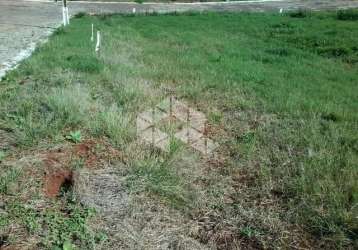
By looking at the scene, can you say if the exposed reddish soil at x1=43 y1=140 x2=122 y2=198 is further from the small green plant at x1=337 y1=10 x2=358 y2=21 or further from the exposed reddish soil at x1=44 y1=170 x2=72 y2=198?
the small green plant at x1=337 y1=10 x2=358 y2=21

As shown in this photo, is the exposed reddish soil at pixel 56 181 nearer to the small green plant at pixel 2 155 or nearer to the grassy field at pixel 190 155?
the grassy field at pixel 190 155

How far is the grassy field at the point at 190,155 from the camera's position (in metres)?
3.44

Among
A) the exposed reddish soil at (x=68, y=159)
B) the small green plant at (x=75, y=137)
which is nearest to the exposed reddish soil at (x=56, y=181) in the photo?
the exposed reddish soil at (x=68, y=159)

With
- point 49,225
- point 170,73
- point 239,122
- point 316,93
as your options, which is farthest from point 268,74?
point 49,225

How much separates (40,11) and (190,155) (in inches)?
852

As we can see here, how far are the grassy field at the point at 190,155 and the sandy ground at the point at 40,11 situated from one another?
231cm

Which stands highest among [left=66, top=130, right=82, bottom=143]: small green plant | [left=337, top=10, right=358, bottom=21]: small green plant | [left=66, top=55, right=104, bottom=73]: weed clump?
[left=337, top=10, right=358, bottom=21]: small green plant

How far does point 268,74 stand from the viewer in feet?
28.5

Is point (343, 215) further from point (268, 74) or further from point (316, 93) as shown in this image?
point (268, 74)

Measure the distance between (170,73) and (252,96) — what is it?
2083 millimetres

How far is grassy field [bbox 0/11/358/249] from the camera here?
11.3ft

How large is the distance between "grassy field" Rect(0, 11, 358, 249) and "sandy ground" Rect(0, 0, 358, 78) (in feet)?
7.59

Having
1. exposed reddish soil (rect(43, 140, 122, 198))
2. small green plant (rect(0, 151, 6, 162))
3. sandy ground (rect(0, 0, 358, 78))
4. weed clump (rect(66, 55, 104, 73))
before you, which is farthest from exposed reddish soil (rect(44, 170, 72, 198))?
sandy ground (rect(0, 0, 358, 78))

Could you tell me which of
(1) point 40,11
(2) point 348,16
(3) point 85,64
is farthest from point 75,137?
(1) point 40,11
